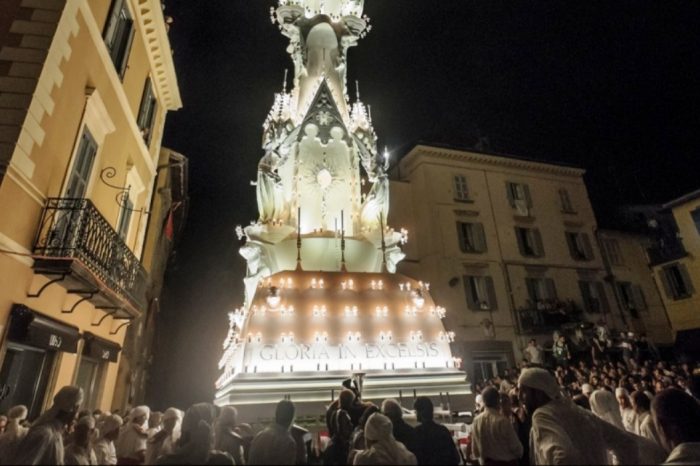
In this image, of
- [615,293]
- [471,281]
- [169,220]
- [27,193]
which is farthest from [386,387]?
[615,293]

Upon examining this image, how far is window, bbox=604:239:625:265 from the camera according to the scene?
26484 mm

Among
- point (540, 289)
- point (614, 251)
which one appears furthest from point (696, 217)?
point (540, 289)

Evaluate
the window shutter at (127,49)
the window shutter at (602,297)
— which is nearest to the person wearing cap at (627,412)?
the window shutter at (127,49)

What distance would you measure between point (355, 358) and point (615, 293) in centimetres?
2316

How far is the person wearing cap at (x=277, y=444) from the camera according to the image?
3.61 meters

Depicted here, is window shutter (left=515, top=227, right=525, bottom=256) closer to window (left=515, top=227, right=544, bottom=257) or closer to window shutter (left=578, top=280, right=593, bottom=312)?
window (left=515, top=227, right=544, bottom=257)

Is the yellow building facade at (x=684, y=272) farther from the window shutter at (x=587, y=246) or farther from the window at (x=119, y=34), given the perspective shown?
the window at (x=119, y=34)

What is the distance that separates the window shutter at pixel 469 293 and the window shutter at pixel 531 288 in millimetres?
3918

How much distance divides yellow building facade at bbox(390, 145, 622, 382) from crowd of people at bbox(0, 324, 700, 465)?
16.5 metres

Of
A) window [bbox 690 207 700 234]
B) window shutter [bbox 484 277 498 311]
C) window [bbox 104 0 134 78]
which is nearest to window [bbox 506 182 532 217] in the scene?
window shutter [bbox 484 277 498 311]

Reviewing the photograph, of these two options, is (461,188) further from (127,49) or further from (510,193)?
(127,49)

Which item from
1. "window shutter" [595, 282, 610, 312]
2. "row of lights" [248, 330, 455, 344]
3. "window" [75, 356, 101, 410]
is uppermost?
"window shutter" [595, 282, 610, 312]

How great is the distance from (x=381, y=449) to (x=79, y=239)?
7037 millimetres

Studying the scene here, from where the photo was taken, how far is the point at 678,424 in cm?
291
